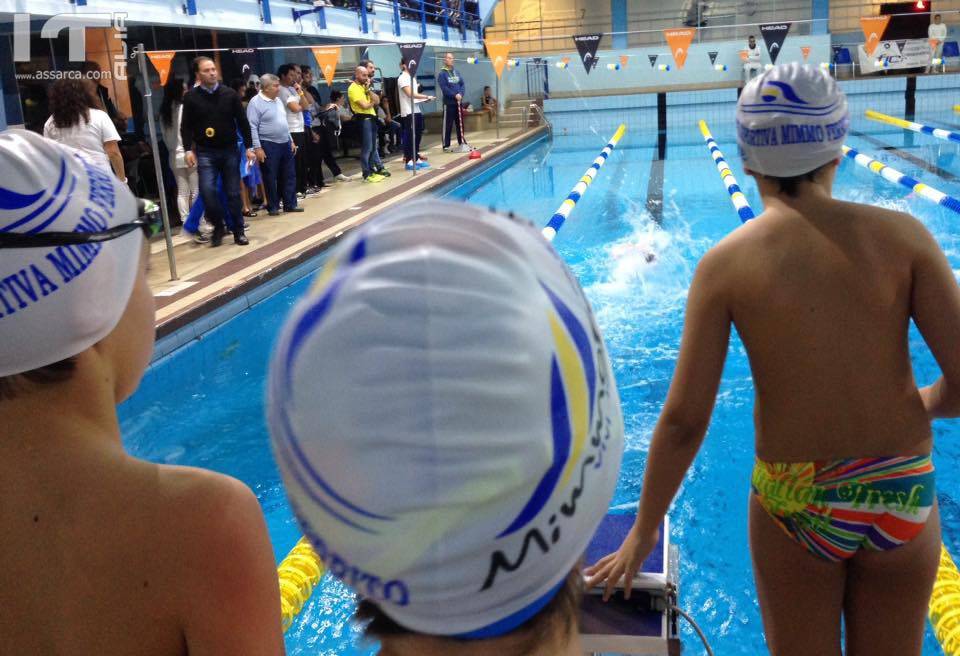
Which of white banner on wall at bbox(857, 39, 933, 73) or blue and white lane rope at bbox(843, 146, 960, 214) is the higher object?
white banner on wall at bbox(857, 39, 933, 73)

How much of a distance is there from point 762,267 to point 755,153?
0.78ft

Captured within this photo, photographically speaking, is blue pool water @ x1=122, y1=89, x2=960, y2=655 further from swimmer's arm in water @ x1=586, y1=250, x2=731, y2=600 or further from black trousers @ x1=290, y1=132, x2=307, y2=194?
black trousers @ x1=290, y1=132, x2=307, y2=194

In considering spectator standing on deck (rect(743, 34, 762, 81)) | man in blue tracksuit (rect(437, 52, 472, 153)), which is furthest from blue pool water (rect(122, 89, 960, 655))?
spectator standing on deck (rect(743, 34, 762, 81))

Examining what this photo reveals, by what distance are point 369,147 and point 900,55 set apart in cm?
1838

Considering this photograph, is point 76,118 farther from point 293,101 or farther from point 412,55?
point 412,55

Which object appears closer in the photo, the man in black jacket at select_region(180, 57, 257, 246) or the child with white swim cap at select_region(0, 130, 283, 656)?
the child with white swim cap at select_region(0, 130, 283, 656)

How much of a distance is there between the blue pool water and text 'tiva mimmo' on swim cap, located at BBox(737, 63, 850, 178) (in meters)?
1.02

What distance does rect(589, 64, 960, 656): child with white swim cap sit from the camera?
147 cm

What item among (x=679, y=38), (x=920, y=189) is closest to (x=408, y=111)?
(x=679, y=38)

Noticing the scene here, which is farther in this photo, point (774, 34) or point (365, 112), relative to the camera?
point (774, 34)

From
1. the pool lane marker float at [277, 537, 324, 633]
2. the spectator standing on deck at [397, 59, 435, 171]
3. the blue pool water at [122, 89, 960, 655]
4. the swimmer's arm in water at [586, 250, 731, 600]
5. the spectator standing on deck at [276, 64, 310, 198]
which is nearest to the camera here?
the swimmer's arm in water at [586, 250, 731, 600]

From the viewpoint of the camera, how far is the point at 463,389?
565 millimetres

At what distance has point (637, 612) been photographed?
1.62 meters

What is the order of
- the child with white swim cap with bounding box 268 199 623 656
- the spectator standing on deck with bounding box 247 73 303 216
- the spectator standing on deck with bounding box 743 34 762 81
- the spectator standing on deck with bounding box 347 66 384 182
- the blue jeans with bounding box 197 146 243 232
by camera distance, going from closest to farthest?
the child with white swim cap with bounding box 268 199 623 656 → the blue jeans with bounding box 197 146 243 232 → the spectator standing on deck with bounding box 247 73 303 216 → the spectator standing on deck with bounding box 347 66 384 182 → the spectator standing on deck with bounding box 743 34 762 81
